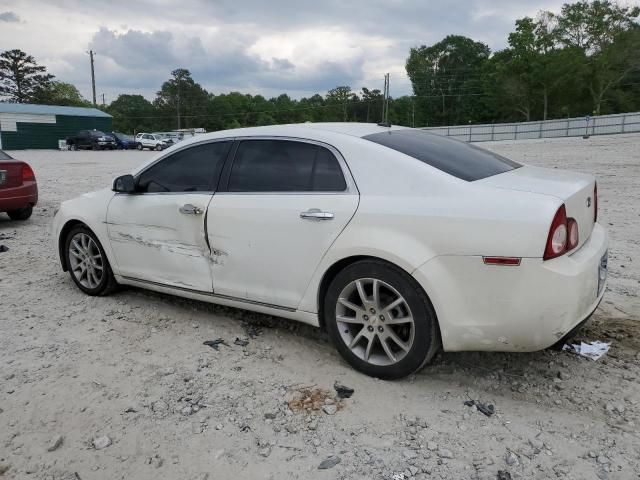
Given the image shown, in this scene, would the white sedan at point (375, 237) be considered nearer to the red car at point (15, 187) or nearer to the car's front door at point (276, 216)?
the car's front door at point (276, 216)

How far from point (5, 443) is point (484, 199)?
2863 millimetres

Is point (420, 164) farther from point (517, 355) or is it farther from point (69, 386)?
point (69, 386)

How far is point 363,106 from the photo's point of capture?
328 ft

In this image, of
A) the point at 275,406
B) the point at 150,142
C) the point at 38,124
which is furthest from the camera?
the point at 38,124

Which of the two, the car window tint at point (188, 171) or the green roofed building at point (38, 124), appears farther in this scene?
the green roofed building at point (38, 124)

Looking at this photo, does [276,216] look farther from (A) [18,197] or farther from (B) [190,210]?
(A) [18,197]

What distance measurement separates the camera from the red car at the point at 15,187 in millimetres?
8172

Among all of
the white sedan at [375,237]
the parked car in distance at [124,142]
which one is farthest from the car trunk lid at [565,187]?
the parked car in distance at [124,142]

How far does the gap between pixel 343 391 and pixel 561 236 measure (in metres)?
1.53

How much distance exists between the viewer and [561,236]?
2746mm

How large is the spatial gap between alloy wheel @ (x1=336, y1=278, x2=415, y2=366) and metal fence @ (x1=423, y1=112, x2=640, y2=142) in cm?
3352

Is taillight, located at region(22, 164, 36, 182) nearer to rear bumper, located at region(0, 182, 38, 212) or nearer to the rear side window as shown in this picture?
rear bumper, located at region(0, 182, 38, 212)

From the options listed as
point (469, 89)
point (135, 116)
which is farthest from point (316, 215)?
point (135, 116)

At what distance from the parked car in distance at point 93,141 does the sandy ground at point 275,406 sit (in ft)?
130
